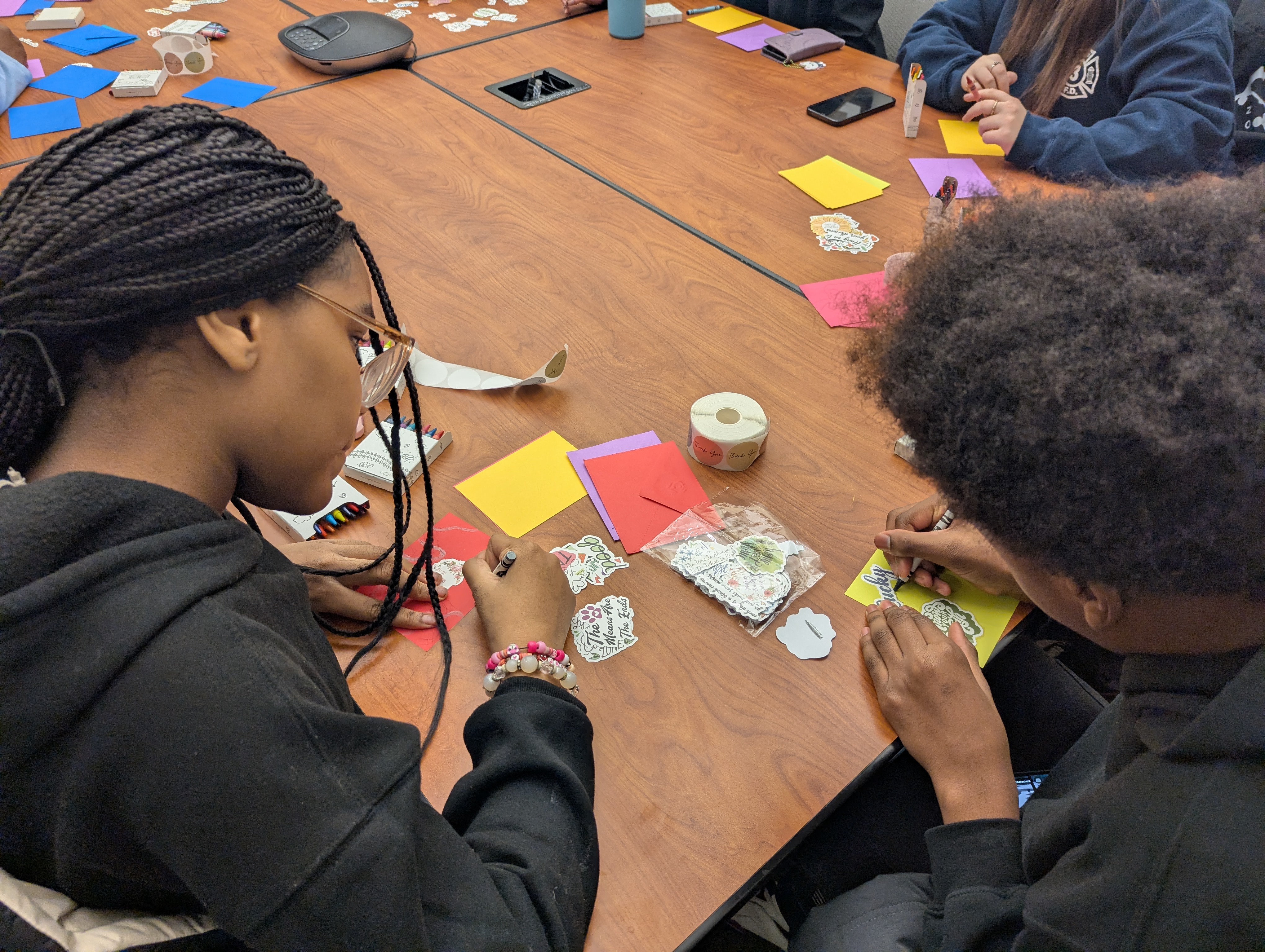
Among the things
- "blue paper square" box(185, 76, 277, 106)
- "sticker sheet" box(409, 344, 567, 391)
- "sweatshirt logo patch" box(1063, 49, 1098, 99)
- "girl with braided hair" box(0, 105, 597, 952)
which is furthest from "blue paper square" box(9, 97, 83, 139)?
"sweatshirt logo patch" box(1063, 49, 1098, 99)

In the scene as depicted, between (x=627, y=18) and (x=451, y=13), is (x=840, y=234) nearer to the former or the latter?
(x=627, y=18)

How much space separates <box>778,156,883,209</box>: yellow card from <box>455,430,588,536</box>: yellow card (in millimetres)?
862

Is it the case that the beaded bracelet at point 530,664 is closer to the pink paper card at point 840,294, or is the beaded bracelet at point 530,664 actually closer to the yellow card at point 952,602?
the yellow card at point 952,602

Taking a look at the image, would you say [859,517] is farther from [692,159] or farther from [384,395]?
[692,159]

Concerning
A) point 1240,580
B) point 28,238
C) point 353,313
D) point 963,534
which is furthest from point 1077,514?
point 28,238

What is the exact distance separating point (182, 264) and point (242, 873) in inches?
15.7

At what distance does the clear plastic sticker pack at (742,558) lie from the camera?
0.85m

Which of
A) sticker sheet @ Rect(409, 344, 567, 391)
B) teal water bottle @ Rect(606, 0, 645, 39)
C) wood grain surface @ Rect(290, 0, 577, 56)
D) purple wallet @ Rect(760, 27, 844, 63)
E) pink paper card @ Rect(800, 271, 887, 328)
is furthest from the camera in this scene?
wood grain surface @ Rect(290, 0, 577, 56)

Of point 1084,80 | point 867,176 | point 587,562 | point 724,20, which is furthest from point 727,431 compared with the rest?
point 724,20

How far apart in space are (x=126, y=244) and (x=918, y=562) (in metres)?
0.81

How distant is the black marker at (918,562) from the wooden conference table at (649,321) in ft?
0.18

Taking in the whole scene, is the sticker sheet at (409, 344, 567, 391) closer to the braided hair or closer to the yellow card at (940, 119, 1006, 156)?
the braided hair

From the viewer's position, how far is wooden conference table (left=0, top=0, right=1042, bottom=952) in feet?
2.35

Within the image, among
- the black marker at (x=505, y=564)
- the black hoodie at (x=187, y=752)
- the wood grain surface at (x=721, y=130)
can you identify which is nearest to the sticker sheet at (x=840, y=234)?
the wood grain surface at (x=721, y=130)
